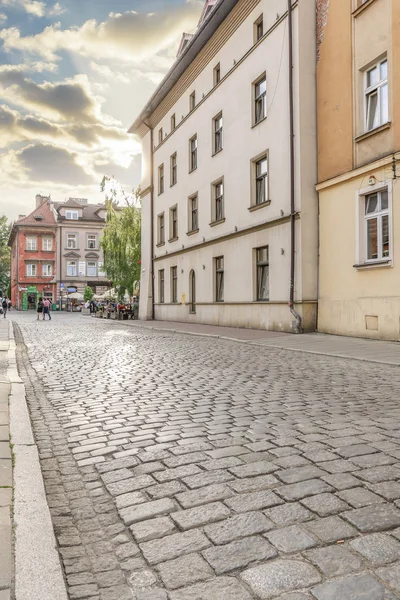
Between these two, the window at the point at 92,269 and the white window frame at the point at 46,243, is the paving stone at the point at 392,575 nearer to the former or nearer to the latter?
the window at the point at 92,269

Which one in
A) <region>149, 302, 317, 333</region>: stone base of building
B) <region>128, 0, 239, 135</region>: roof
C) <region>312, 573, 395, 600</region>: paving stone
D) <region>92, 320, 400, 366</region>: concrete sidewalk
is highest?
<region>128, 0, 239, 135</region>: roof

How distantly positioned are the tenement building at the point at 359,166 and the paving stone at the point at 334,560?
37.3 feet

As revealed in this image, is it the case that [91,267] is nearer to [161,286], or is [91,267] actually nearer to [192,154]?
[161,286]

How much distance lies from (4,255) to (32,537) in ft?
283

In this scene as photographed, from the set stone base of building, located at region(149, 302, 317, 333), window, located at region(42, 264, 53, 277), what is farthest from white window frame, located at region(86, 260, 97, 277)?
stone base of building, located at region(149, 302, 317, 333)

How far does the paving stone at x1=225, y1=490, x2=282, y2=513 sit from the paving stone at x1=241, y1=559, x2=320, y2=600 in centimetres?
58

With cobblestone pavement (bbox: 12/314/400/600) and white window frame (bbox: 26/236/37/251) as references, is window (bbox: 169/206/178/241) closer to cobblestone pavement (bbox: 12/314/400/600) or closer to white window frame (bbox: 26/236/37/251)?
cobblestone pavement (bbox: 12/314/400/600)

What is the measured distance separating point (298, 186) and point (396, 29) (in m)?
5.08

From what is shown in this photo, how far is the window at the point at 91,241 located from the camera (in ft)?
230

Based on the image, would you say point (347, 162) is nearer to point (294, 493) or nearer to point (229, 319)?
point (229, 319)

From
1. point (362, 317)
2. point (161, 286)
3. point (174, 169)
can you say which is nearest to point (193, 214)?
point (174, 169)

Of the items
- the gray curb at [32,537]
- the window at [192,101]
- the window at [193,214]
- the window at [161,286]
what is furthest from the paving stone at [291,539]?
the window at [161,286]

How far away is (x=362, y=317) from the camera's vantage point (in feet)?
46.8

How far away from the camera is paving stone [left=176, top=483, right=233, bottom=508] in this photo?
302cm
